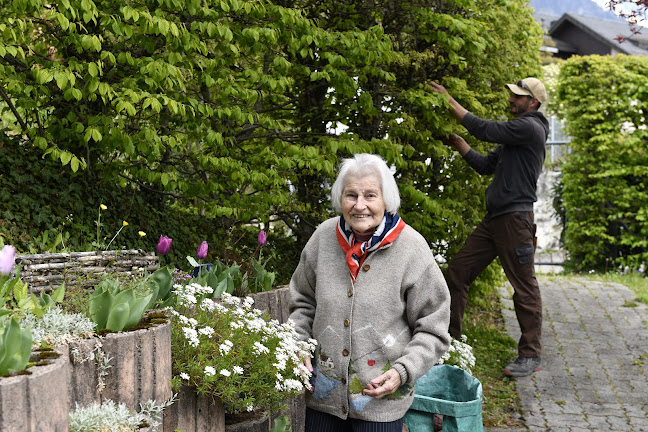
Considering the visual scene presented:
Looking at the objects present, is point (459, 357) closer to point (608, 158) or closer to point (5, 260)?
point (5, 260)

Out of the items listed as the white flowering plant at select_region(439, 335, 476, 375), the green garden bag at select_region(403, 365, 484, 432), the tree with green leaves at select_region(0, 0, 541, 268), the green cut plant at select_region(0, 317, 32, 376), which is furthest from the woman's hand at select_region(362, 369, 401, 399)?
the white flowering plant at select_region(439, 335, 476, 375)

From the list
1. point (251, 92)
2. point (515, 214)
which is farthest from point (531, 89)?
point (251, 92)

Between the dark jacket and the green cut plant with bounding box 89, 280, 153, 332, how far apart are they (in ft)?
12.5

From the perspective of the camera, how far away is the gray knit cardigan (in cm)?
304

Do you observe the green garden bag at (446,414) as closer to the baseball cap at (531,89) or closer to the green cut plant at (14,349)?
the green cut plant at (14,349)

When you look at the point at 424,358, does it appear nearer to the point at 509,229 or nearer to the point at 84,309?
the point at 84,309

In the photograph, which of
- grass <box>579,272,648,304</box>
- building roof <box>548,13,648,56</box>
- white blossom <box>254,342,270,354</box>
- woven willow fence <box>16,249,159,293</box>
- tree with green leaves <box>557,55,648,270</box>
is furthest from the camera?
building roof <box>548,13,648,56</box>

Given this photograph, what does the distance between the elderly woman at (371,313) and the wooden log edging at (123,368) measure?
61cm

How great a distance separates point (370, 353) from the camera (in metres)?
3.06

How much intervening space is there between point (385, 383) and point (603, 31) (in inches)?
1306

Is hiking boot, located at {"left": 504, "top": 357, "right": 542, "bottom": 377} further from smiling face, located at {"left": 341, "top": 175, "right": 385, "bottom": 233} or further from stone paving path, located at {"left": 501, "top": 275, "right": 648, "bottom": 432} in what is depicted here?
smiling face, located at {"left": 341, "top": 175, "right": 385, "bottom": 233}

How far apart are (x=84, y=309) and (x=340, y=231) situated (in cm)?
114

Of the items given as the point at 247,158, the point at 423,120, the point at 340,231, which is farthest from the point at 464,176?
the point at 340,231

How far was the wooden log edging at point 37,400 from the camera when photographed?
7.14 feet
